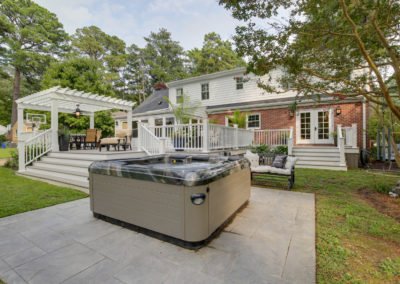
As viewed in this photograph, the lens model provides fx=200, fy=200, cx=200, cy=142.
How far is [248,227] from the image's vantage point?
317 centimetres

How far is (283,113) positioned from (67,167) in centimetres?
1065

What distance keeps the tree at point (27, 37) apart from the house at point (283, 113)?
15.1m

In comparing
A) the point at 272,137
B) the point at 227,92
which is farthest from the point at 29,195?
the point at 227,92

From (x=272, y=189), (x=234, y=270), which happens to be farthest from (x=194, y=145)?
(x=234, y=270)

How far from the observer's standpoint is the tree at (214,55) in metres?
24.2

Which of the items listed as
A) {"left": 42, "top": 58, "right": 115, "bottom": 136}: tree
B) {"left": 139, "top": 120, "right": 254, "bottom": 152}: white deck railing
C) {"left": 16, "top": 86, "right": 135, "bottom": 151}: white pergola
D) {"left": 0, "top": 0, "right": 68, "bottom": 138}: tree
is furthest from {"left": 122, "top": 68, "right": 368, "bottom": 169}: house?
{"left": 0, "top": 0, "right": 68, "bottom": 138}: tree

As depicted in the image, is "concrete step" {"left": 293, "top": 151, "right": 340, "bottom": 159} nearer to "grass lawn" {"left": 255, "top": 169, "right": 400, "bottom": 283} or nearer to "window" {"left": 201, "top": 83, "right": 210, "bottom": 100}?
"grass lawn" {"left": 255, "top": 169, "right": 400, "bottom": 283}

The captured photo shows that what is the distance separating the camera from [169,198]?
8.34 feet

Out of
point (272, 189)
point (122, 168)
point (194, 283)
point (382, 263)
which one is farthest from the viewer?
Answer: point (272, 189)

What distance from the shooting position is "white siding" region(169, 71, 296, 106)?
12602mm

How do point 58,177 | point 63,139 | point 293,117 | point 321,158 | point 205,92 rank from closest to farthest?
point 58,177
point 63,139
point 321,158
point 293,117
point 205,92

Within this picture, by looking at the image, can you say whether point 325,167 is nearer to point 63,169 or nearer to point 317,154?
point 317,154

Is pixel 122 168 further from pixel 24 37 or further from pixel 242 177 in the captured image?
pixel 24 37

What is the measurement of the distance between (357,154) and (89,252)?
10.6 m
